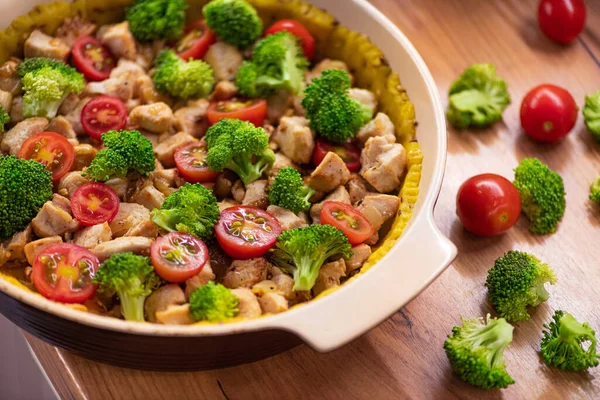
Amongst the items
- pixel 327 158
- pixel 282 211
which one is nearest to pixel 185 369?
pixel 282 211

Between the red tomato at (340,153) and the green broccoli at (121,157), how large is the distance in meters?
0.65

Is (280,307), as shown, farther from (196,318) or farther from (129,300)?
(129,300)

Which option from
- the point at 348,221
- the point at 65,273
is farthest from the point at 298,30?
the point at 65,273

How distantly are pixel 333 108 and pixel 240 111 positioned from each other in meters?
0.38

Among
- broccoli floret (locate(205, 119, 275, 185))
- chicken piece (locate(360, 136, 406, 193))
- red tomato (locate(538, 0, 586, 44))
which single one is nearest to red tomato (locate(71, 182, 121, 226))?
broccoli floret (locate(205, 119, 275, 185))

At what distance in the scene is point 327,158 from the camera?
269cm

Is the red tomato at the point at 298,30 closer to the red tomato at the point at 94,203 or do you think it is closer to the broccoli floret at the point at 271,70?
the broccoli floret at the point at 271,70

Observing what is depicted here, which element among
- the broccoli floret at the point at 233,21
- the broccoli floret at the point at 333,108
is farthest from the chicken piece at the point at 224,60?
the broccoli floret at the point at 333,108

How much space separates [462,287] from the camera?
2865 millimetres

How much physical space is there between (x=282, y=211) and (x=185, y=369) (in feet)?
2.17

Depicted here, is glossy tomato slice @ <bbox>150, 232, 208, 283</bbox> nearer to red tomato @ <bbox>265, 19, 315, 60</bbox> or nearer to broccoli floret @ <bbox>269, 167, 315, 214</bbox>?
broccoli floret @ <bbox>269, 167, 315, 214</bbox>

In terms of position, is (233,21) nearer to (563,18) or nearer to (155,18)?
(155,18)

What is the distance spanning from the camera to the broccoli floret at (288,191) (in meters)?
2.63

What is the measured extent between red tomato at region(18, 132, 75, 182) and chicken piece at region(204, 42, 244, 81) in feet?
2.48
